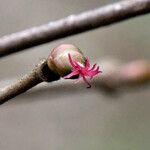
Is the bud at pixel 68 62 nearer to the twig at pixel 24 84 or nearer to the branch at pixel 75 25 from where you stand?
the twig at pixel 24 84

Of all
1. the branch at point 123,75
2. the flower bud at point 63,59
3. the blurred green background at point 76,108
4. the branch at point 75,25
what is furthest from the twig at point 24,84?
the blurred green background at point 76,108

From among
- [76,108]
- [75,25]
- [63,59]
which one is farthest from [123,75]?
[76,108]

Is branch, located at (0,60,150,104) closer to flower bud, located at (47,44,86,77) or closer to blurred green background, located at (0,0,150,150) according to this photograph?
flower bud, located at (47,44,86,77)

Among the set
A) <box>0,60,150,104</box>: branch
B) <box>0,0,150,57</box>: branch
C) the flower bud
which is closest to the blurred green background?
<box>0,60,150,104</box>: branch

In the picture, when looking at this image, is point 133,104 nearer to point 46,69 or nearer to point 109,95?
point 109,95

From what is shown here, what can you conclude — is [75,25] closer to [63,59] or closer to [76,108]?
[63,59]
